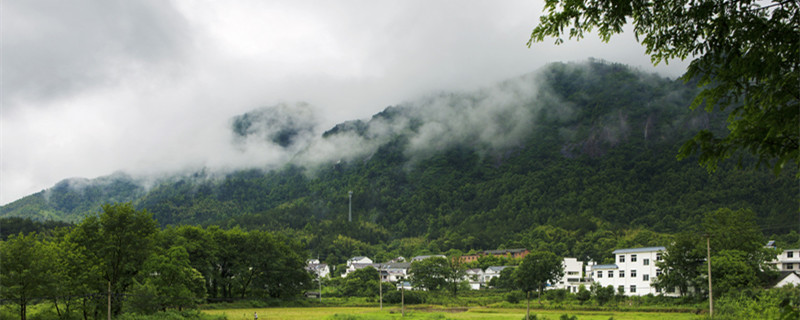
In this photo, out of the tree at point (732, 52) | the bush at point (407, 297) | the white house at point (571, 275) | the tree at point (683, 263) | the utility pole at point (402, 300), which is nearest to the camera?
the tree at point (732, 52)

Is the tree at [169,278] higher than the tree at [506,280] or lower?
higher

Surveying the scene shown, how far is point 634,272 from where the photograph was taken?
224 feet

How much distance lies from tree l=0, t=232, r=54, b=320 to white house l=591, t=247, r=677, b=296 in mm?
59535

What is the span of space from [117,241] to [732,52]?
4523 centimetres

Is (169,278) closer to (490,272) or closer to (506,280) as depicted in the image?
(506,280)

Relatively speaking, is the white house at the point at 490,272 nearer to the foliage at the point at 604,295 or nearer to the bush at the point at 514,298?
the bush at the point at 514,298

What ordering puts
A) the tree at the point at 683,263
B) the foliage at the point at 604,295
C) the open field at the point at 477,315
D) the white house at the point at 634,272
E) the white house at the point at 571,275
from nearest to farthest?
1. the open field at the point at 477,315
2. the tree at the point at 683,263
3. the foliage at the point at 604,295
4. the white house at the point at 634,272
5. the white house at the point at 571,275

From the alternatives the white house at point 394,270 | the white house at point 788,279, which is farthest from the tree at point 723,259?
the white house at point 394,270

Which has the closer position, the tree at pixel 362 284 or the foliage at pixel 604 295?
the foliage at pixel 604 295

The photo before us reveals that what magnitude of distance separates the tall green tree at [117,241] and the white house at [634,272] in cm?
5358

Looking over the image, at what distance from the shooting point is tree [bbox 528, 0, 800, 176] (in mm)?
5230

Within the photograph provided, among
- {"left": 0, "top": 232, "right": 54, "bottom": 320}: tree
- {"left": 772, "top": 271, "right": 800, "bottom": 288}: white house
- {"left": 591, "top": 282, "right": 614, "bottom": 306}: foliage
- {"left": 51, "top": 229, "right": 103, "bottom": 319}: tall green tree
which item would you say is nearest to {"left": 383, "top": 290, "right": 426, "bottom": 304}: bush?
{"left": 591, "top": 282, "right": 614, "bottom": 306}: foliage

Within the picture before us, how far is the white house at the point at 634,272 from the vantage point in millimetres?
66688

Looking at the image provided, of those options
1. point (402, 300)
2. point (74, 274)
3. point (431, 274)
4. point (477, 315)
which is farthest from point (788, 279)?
point (74, 274)
